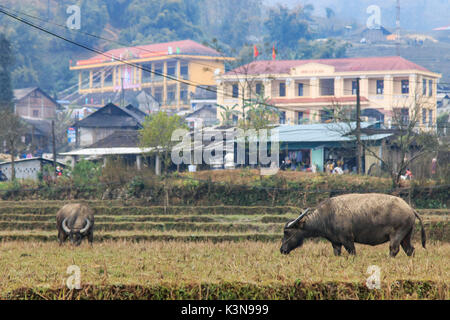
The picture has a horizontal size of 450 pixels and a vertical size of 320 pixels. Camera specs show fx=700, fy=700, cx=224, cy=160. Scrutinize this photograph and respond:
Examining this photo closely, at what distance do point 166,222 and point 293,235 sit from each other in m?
9.89

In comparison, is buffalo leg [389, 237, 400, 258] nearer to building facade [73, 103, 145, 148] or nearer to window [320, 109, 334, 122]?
window [320, 109, 334, 122]

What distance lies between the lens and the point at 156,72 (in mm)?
99062

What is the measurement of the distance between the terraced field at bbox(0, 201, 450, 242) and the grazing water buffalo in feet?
19.5

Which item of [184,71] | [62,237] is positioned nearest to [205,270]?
[62,237]

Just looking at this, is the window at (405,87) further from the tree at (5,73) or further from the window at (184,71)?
the window at (184,71)

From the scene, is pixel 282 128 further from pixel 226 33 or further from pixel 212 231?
pixel 226 33

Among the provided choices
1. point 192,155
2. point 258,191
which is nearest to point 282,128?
point 192,155

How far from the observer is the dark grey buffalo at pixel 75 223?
17281mm

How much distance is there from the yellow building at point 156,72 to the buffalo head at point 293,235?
283 feet

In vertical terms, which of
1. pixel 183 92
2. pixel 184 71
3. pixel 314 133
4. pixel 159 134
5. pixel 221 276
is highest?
pixel 184 71

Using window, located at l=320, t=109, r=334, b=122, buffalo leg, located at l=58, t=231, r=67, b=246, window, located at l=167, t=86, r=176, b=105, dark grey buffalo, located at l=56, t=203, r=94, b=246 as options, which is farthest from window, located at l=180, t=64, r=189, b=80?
dark grey buffalo, located at l=56, t=203, r=94, b=246

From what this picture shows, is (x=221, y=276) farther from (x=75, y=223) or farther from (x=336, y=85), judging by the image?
(x=336, y=85)

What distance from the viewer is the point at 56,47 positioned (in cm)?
12812

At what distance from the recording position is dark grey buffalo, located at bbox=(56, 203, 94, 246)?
17281 millimetres
